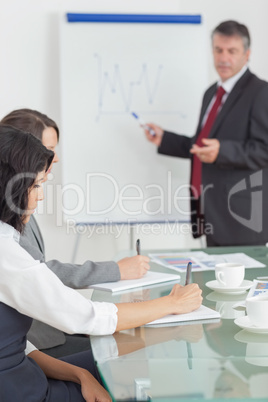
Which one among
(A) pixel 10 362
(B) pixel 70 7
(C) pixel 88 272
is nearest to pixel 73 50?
(B) pixel 70 7

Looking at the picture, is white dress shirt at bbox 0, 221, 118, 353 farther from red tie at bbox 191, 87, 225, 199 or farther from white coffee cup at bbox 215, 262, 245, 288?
red tie at bbox 191, 87, 225, 199

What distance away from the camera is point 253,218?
3.15 m

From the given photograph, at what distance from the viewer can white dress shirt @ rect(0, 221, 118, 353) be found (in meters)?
1.25

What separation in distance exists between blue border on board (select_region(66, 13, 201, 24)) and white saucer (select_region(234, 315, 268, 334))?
2670mm

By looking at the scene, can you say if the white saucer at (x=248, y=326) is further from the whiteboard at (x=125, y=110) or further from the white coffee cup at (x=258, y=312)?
the whiteboard at (x=125, y=110)

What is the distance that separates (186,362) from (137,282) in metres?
0.66

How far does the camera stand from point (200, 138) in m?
3.40

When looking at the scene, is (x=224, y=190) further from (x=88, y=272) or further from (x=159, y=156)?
(x=88, y=272)

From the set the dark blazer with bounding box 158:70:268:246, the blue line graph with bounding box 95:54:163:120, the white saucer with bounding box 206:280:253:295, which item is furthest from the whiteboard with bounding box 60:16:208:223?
the white saucer with bounding box 206:280:253:295

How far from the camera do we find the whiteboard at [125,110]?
3.61 m

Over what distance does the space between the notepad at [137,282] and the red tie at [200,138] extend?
162 centimetres

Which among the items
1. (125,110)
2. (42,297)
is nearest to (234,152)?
(125,110)

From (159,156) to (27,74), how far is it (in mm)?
963

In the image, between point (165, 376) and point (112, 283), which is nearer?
point (165, 376)
